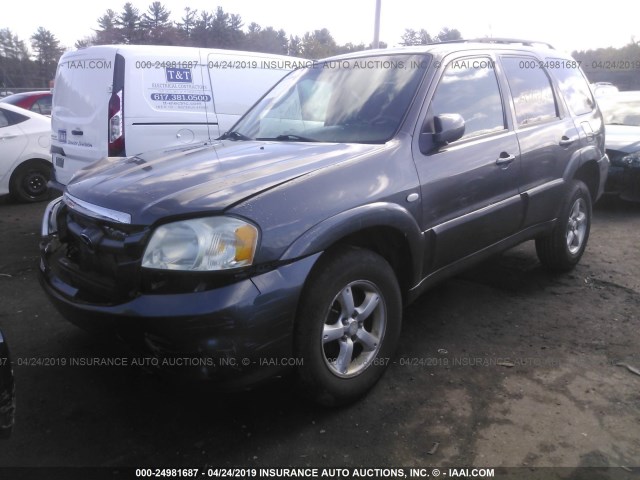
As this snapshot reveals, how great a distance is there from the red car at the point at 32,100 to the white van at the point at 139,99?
552cm

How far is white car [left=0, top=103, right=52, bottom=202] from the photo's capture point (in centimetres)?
727

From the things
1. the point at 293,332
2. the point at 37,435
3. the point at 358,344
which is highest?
the point at 293,332

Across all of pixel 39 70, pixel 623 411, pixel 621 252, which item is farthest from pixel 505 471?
pixel 39 70

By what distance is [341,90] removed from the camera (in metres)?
3.49

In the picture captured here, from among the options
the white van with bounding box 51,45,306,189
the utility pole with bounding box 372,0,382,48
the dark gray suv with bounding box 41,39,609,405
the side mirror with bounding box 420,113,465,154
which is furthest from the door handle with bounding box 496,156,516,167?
the utility pole with bounding box 372,0,382,48

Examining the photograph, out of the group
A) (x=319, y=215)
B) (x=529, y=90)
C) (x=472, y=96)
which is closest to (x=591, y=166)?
(x=529, y=90)

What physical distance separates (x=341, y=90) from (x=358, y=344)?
1.64 metres

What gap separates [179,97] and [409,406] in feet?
13.4

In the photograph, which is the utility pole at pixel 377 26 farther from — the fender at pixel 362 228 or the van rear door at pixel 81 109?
the fender at pixel 362 228

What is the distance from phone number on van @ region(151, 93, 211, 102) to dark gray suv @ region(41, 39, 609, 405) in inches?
72.4

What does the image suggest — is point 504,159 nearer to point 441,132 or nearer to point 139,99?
point 441,132

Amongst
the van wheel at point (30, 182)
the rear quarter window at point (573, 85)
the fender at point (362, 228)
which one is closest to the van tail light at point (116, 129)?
Answer: the van wheel at point (30, 182)

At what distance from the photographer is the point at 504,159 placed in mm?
3535

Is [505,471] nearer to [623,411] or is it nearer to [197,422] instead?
[623,411]
